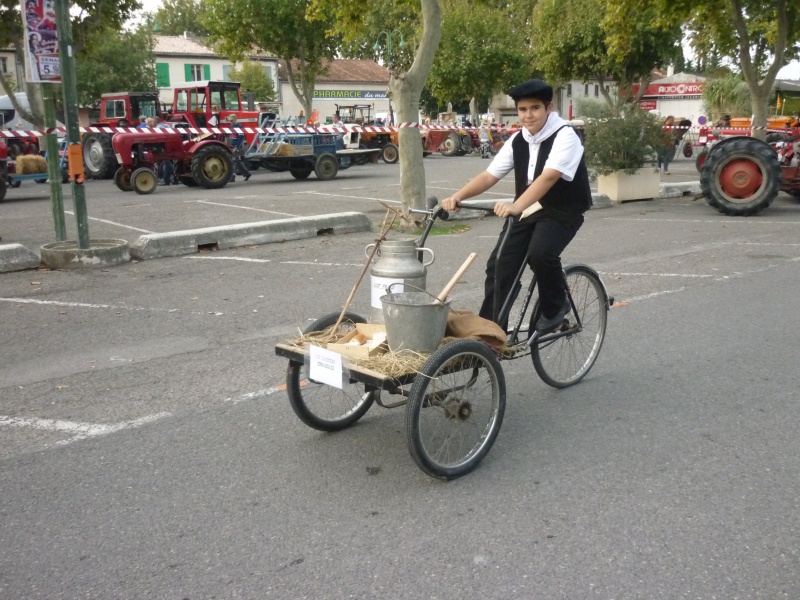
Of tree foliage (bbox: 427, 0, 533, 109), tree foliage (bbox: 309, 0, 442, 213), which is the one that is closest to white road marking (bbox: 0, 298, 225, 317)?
tree foliage (bbox: 309, 0, 442, 213)

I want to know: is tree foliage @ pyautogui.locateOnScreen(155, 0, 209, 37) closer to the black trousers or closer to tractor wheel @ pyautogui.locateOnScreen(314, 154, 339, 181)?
tractor wheel @ pyautogui.locateOnScreen(314, 154, 339, 181)

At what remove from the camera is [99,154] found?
22.8m

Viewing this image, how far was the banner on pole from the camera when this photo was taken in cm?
948

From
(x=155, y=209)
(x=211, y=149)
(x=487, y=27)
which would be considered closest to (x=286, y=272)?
(x=155, y=209)

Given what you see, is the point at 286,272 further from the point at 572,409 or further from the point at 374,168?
the point at 374,168

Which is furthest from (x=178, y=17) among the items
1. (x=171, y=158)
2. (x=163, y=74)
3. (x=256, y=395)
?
(x=256, y=395)

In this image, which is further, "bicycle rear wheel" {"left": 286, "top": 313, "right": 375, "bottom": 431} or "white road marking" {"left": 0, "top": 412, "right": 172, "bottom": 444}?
"white road marking" {"left": 0, "top": 412, "right": 172, "bottom": 444}

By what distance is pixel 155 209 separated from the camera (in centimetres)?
1614

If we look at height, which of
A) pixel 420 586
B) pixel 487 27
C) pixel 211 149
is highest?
pixel 487 27

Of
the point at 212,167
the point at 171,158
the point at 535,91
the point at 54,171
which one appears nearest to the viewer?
the point at 535,91

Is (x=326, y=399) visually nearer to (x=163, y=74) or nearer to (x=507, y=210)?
(x=507, y=210)

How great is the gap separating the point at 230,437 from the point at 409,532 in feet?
4.80

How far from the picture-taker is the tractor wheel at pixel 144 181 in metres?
19.5

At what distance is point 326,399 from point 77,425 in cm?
143
